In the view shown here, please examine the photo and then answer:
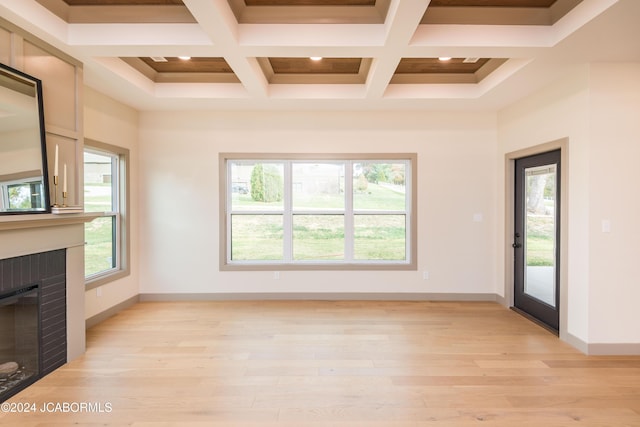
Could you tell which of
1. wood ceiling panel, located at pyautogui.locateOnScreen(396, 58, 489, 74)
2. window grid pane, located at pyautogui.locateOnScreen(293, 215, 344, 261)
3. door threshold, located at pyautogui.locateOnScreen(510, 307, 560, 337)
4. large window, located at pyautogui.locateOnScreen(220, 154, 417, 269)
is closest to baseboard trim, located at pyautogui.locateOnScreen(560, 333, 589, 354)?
door threshold, located at pyautogui.locateOnScreen(510, 307, 560, 337)

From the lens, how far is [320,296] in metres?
4.85

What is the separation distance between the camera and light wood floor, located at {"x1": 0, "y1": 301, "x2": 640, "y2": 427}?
7.41 ft

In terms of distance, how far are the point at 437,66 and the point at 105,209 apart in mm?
4338

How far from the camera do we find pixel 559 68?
3250 mm

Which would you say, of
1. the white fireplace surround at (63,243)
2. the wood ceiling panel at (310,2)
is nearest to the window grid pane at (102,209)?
the white fireplace surround at (63,243)

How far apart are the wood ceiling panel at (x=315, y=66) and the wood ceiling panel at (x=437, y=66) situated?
1.70 feet

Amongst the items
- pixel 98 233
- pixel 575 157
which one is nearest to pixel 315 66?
pixel 575 157

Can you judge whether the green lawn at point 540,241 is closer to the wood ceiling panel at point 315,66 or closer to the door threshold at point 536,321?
the door threshold at point 536,321

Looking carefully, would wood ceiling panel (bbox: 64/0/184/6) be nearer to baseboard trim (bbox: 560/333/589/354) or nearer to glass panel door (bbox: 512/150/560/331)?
glass panel door (bbox: 512/150/560/331)

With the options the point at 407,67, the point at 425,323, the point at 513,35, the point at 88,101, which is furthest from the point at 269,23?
the point at 425,323

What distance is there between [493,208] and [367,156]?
1919 mm

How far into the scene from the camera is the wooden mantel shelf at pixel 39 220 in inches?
90.6

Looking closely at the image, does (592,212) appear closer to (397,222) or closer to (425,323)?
(425,323)

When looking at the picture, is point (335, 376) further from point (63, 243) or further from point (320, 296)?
point (63, 243)
